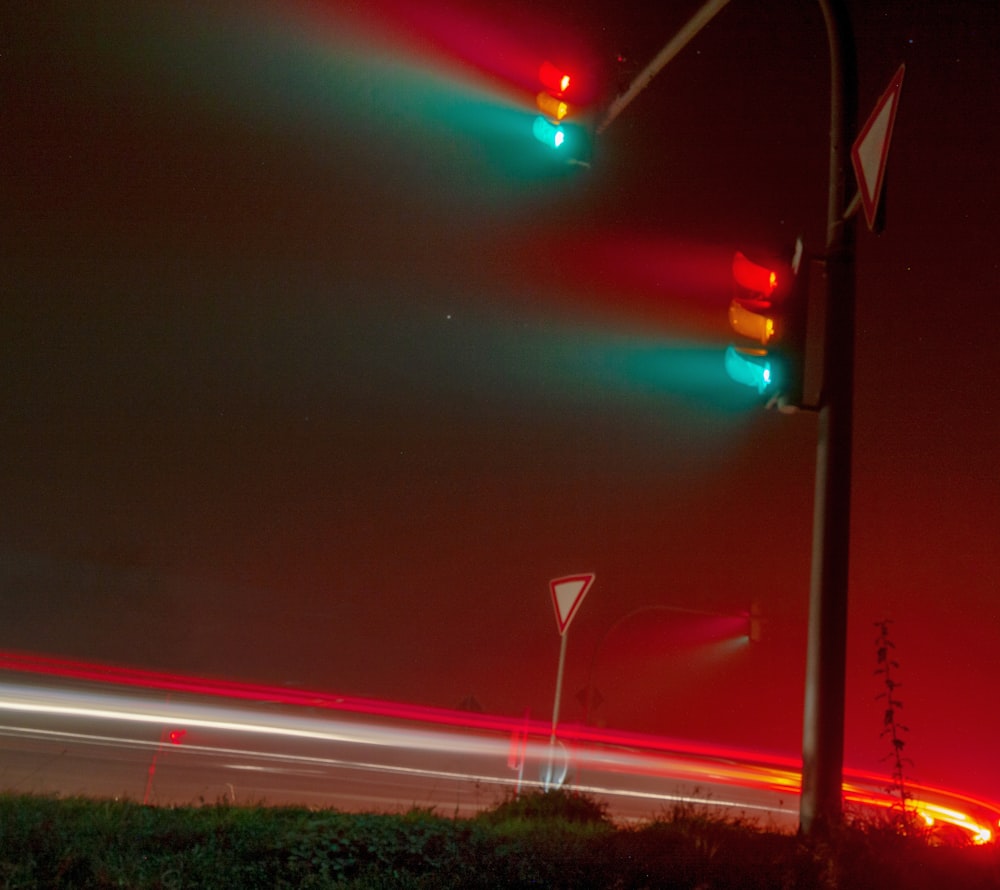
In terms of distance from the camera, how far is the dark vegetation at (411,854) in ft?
15.6

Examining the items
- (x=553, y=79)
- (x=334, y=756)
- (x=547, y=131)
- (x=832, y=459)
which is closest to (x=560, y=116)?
(x=547, y=131)

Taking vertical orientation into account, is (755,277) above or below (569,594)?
above

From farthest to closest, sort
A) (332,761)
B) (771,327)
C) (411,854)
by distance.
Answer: (332,761)
(771,327)
(411,854)

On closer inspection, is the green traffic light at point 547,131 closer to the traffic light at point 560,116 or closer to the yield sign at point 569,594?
the traffic light at point 560,116

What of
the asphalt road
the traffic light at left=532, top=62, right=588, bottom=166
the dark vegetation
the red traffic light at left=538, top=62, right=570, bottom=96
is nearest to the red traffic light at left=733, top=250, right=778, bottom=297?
the traffic light at left=532, top=62, right=588, bottom=166

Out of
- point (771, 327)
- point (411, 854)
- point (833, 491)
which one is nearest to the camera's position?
point (411, 854)

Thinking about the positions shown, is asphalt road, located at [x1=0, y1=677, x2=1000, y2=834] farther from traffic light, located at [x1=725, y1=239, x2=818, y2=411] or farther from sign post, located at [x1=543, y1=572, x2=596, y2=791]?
traffic light, located at [x1=725, y1=239, x2=818, y2=411]

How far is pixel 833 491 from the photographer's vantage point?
7.12 metres

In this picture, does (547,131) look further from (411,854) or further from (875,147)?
(411,854)

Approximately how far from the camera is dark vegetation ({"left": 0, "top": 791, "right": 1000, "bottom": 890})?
187 inches

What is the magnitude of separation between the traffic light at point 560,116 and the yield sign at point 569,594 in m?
5.27

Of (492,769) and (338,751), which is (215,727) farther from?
(492,769)

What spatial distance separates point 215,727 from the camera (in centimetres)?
2009

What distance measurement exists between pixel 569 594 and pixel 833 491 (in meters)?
4.25
